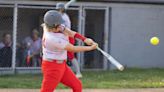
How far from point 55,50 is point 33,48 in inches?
251

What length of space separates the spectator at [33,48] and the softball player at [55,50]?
621 centimetres

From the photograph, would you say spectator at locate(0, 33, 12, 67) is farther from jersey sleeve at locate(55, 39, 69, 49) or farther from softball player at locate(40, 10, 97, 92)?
jersey sleeve at locate(55, 39, 69, 49)

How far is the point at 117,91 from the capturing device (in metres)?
9.59

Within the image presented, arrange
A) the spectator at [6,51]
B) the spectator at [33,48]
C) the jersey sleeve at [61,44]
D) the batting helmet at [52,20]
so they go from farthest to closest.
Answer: the spectator at [33,48] < the spectator at [6,51] < the jersey sleeve at [61,44] < the batting helmet at [52,20]

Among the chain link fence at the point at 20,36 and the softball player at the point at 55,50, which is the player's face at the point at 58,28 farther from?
the chain link fence at the point at 20,36

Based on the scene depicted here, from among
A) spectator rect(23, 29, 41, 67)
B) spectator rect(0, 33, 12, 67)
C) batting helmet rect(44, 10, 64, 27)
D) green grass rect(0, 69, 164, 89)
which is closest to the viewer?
batting helmet rect(44, 10, 64, 27)

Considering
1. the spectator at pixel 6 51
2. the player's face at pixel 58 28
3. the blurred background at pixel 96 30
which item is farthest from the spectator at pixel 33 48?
the player's face at pixel 58 28

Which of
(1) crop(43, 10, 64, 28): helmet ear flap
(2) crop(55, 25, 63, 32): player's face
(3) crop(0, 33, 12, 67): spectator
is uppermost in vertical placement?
(1) crop(43, 10, 64, 28): helmet ear flap

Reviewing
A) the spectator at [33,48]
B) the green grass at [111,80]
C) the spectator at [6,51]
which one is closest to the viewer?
the green grass at [111,80]

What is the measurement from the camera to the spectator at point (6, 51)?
1288cm

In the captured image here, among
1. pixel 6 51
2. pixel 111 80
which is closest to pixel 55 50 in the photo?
pixel 111 80

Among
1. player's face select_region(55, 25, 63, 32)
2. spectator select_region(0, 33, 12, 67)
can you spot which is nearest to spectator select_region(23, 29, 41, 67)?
spectator select_region(0, 33, 12, 67)

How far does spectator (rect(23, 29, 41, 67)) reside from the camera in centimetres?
1306

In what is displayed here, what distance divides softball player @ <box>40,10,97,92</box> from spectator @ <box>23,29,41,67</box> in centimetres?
621
